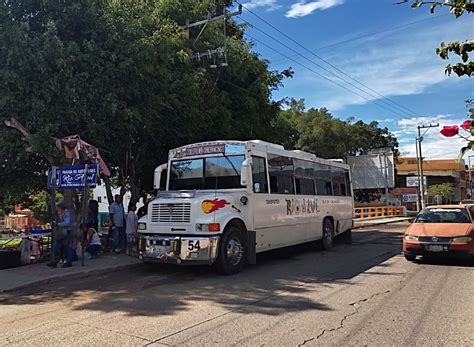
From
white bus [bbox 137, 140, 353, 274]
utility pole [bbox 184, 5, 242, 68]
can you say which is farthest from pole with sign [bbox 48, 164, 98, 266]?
utility pole [bbox 184, 5, 242, 68]

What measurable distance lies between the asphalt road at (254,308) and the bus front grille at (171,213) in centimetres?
125

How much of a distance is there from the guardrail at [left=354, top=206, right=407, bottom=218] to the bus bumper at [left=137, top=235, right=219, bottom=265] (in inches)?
1136

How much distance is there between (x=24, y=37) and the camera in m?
11.0

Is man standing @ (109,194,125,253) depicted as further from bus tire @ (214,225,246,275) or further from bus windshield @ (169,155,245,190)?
bus tire @ (214,225,246,275)

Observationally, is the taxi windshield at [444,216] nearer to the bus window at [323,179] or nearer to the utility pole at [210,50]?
the bus window at [323,179]

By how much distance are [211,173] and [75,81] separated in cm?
404

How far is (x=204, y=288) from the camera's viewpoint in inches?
343

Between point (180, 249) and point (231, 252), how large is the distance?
1.16 metres

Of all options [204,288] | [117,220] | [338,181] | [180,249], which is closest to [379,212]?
[338,181]

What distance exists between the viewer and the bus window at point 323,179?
14.8 m

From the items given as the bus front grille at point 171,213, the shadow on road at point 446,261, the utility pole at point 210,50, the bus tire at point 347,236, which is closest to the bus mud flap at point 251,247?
the bus front grille at point 171,213

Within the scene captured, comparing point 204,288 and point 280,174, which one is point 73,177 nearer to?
point 204,288

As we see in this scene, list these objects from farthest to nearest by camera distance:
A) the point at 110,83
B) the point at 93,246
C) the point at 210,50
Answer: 1. the point at 210,50
2. the point at 93,246
3. the point at 110,83

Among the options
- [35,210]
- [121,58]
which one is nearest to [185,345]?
[121,58]
